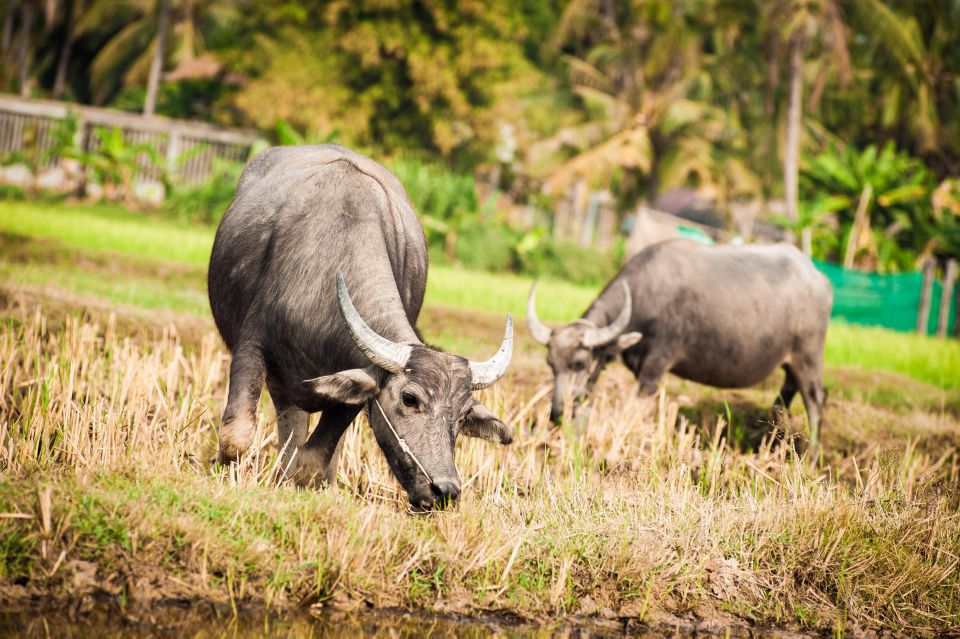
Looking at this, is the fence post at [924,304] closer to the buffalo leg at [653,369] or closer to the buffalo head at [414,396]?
the buffalo leg at [653,369]

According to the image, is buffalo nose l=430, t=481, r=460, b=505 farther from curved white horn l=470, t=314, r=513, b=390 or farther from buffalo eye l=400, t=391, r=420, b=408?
curved white horn l=470, t=314, r=513, b=390

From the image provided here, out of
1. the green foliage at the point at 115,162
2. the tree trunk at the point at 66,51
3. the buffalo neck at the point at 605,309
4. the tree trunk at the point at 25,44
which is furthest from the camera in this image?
the tree trunk at the point at 66,51

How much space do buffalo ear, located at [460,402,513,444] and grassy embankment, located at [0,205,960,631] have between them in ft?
0.95

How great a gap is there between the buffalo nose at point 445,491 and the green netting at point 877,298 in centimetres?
1250

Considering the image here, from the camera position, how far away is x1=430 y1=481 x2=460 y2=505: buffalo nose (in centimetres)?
364

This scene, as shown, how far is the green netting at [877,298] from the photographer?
15133 millimetres

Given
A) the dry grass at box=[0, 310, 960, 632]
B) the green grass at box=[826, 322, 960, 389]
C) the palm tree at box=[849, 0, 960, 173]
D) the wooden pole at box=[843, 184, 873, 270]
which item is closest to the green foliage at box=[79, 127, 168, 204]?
the green grass at box=[826, 322, 960, 389]

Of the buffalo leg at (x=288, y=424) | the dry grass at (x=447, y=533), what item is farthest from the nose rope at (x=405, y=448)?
the buffalo leg at (x=288, y=424)

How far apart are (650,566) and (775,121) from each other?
21445mm

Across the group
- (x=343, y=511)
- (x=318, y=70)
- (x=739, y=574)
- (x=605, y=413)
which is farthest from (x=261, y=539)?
(x=318, y=70)

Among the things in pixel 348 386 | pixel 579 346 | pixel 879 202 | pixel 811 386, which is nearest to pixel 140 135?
pixel 879 202

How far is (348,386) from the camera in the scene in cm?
390

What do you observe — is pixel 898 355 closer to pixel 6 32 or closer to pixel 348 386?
pixel 348 386

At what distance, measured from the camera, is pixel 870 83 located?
29359 mm
